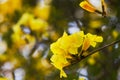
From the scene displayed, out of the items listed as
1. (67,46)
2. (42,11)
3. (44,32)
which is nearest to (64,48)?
(67,46)

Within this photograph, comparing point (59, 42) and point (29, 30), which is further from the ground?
point (59, 42)

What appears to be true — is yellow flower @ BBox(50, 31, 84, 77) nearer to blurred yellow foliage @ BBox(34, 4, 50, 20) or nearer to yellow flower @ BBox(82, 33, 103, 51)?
yellow flower @ BBox(82, 33, 103, 51)

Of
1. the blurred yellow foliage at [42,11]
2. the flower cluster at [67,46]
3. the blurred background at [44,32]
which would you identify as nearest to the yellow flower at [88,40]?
the flower cluster at [67,46]

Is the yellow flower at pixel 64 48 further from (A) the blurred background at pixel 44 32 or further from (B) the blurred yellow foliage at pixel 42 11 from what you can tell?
(B) the blurred yellow foliage at pixel 42 11

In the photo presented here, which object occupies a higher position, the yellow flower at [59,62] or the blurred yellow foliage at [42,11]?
the yellow flower at [59,62]

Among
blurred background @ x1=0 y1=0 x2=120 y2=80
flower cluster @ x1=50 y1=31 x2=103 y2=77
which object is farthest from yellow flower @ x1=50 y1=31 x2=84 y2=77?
blurred background @ x1=0 y1=0 x2=120 y2=80

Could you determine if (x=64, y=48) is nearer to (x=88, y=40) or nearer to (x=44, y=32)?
(x=88, y=40)

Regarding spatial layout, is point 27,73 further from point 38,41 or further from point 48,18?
point 48,18

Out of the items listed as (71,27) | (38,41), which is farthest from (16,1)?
(71,27)
